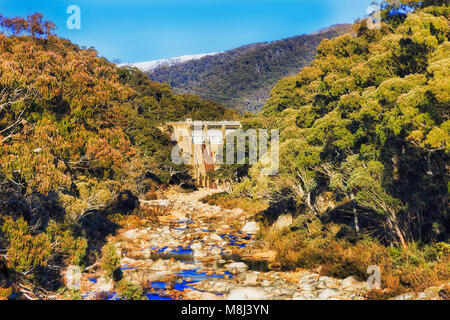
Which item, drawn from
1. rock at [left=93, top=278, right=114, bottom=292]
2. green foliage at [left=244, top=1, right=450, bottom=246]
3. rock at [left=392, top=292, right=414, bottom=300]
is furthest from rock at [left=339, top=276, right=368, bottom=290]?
rock at [left=93, top=278, right=114, bottom=292]

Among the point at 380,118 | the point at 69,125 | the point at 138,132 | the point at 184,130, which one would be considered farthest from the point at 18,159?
the point at 184,130

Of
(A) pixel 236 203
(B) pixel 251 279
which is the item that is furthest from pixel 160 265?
(A) pixel 236 203

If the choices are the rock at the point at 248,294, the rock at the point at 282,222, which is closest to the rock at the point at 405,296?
the rock at the point at 248,294

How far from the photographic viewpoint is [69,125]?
47.5 ft

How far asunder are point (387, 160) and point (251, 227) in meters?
18.2

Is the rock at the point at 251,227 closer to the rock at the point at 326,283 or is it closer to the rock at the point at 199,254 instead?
the rock at the point at 199,254

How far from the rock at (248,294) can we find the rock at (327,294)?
2278mm

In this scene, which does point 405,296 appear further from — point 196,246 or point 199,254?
point 196,246

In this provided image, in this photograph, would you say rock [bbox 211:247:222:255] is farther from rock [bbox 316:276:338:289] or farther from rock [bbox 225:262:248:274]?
rock [bbox 316:276:338:289]

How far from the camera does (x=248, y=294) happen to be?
1558cm

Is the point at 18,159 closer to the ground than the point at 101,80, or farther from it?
closer to the ground

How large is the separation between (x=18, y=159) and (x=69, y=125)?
4.04 m
